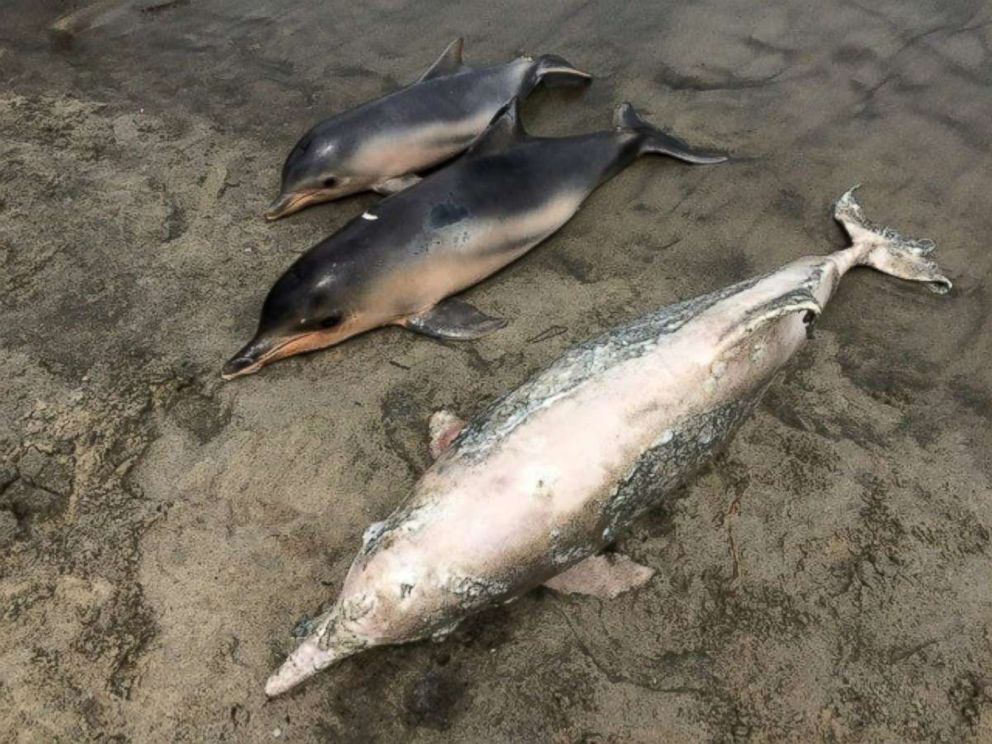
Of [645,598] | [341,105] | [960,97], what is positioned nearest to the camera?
[645,598]

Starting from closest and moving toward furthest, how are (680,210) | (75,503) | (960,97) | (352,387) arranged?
1. (75,503)
2. (352,387)
3. (680,210)
4. (960,97)

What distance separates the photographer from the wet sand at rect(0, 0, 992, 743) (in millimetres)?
3471

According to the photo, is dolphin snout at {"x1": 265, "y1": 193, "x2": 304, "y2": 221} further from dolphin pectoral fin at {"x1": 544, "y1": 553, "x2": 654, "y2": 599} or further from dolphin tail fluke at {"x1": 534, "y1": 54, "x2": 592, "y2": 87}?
dolphin pectoral fin at {"x1": 544, "y1": 553, "x2": 654, "y2": 599}

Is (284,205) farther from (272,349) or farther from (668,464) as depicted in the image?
(668,464)

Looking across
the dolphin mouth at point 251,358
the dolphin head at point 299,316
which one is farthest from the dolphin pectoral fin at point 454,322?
the dolphin mouth at point 251,358

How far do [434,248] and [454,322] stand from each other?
511 mm

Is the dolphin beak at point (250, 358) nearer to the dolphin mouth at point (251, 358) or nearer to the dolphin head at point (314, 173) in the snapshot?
the dolphin mouth at point (251, 358)

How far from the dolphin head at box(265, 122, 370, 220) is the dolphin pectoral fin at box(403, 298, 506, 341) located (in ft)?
5.09

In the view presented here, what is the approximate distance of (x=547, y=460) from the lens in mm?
3389

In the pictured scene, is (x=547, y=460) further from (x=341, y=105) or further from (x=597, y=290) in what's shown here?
(x=341, y=105)

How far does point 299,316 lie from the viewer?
4.75m

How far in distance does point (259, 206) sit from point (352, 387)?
208 cm

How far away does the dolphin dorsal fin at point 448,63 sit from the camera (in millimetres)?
6613

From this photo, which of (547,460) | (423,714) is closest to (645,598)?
(547,460)
